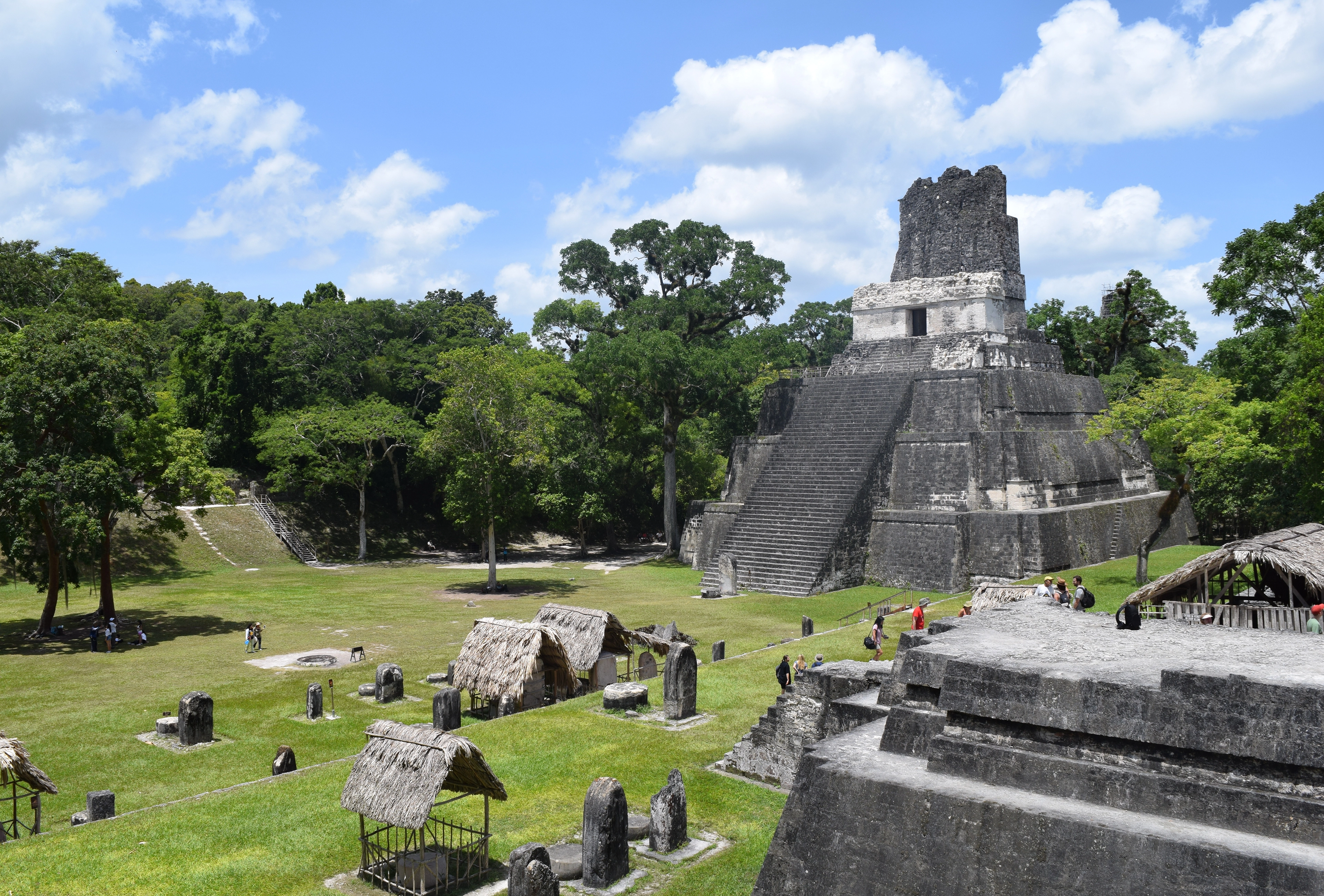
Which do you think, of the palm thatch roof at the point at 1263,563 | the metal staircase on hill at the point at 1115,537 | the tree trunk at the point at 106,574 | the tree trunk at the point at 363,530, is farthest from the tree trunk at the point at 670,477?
the palm thatch roof at the point at 1263,563

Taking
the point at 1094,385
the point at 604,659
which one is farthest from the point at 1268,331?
the point at 604,659

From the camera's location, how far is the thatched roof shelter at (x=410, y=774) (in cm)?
901

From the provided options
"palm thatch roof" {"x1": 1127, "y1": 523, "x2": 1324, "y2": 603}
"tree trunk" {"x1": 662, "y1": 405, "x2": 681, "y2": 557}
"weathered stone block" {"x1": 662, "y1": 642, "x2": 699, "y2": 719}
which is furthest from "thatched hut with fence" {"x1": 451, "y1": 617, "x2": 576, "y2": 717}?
"tree trunk" {"x1": 662, "y1": 405, "x2": 681, "y2": 557}

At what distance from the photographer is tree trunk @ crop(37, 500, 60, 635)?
20641 millimetres

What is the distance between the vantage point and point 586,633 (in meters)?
17.3

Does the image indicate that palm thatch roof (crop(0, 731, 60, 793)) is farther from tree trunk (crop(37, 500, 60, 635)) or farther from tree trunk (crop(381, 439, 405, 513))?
tree trunk (crop(381, 439, 405, 513))

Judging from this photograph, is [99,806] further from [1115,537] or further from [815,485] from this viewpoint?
[1115,537]

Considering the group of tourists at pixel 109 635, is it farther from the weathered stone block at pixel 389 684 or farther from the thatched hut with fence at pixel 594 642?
the thatched hut with fence at pixel 594 642

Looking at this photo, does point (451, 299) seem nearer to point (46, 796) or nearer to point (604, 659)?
point (604, 659)

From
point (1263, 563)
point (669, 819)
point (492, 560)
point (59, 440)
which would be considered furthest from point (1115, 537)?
point (59, 440)

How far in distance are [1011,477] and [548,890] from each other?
69.6 feet

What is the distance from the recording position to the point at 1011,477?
26.4 meters

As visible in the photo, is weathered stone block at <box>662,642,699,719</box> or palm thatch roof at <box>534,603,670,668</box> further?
palm thatch roof at <box>534,603,670,668</box>

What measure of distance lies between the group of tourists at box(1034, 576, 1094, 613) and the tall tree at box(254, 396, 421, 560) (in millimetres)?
26709
